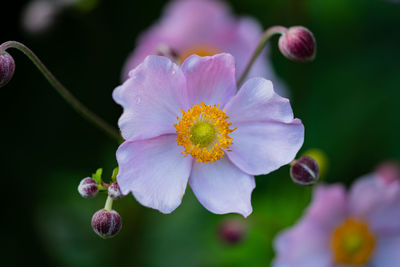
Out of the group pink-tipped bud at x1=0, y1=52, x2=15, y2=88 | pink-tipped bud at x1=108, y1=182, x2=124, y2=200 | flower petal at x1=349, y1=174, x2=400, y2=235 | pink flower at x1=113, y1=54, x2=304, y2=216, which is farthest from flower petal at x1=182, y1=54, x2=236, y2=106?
flower petal at x1=349, y1=174, x2=400, y2=235

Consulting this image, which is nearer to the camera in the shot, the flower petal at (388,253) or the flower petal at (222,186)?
the flower petal at (222,186)

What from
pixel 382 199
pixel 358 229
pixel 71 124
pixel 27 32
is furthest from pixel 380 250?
pixel 27 32

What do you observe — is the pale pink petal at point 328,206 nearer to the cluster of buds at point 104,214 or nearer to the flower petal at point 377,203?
the flower petal at point 377,203

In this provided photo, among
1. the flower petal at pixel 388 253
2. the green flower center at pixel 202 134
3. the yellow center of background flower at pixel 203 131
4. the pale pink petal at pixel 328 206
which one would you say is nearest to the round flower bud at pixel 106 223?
the yellow center of background flower at pixel 203 131

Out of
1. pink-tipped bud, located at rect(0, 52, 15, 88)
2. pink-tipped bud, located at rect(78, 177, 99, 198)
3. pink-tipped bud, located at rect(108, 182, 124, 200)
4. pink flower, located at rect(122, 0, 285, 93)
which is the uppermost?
pink-tipped bud, located at rect(0, 52, 15, 88)

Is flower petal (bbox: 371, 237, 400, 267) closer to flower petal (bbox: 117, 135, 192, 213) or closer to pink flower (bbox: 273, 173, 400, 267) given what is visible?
pink flower (bbox: 273, 173, 400, 267)

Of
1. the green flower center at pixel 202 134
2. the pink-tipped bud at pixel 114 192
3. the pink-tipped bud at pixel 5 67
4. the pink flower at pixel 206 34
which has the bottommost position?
the pink flower at pixel 206 34
